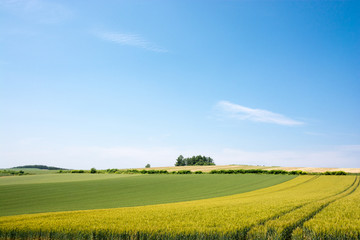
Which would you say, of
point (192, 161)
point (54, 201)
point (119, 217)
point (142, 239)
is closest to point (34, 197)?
point (54, 201)

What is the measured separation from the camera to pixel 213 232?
895cm

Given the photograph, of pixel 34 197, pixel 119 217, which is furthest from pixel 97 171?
pixel 119 217

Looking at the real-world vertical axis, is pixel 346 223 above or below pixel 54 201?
above

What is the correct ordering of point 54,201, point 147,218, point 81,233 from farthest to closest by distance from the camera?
point 54,201, point 147,218, point 81,233

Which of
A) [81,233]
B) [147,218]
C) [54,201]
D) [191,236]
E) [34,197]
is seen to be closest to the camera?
[191,236]

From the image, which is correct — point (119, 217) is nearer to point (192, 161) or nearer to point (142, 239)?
point (142, 239)

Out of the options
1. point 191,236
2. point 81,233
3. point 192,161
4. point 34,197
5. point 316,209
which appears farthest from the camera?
point 192,161

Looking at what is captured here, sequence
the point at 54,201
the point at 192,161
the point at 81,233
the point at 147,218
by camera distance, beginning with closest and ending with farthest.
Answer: the point at 81,233 < the point at 147,218 < the point at 54,201 < the point at 192,161

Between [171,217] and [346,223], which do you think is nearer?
[346,223]

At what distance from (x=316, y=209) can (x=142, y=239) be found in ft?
31.8

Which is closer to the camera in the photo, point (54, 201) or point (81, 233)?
point (81, 233)

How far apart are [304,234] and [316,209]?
5425mm

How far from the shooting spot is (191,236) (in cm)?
895

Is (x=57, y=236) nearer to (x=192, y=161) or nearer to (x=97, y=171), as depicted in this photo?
(x=97, y=171)
